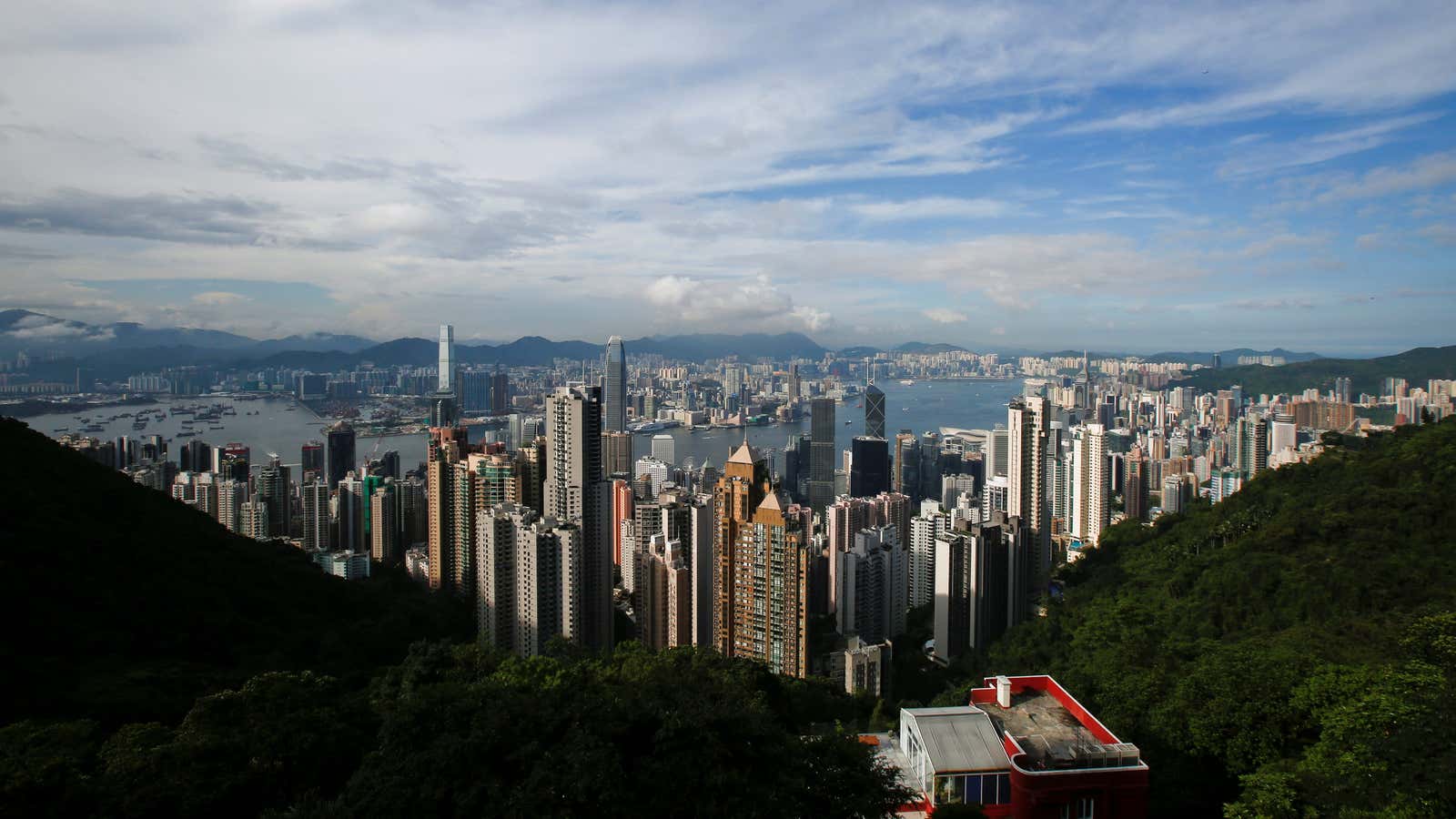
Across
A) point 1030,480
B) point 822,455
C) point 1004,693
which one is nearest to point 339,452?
point 822,455

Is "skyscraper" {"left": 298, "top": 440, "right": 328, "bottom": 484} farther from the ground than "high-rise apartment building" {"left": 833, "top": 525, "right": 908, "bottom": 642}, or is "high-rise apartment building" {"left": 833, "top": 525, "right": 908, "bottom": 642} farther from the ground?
"skyscraper" {"left": 298, "top": 440, "right": 328, "bottom": 484}

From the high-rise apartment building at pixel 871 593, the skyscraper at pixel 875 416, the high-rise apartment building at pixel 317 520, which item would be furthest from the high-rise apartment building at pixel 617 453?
the high-rise apartment building at pixel 871 593

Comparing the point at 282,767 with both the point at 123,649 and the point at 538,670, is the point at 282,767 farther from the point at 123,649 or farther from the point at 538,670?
the point at 123,649

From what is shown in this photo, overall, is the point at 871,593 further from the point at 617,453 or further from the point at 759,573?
the point at 617,453

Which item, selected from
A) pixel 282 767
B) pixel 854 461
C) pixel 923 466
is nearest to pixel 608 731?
pixel 282 767

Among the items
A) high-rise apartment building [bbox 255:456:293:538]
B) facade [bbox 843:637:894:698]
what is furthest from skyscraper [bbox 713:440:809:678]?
high-rise apartment building [bbox 255:456:293:538]

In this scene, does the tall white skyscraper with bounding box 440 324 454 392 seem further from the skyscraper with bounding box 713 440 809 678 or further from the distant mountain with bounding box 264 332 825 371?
the skyscraper with bounding box 713 440 809 678
